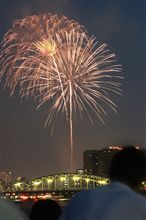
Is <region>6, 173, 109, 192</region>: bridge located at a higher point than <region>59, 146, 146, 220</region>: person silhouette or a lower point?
lower

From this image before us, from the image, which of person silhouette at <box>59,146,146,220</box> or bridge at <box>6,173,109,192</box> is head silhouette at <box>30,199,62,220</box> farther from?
bridge at <box>6,173,109,192</box>

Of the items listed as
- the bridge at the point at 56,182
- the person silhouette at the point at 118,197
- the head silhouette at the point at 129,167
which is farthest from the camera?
the bridge at the point at 56,182

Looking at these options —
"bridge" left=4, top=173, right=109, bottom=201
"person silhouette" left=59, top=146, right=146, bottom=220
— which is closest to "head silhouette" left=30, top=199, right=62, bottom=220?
"person silhouette" left=59, top=146, right=146, bottom=220

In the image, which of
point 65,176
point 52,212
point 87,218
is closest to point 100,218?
point 87,218

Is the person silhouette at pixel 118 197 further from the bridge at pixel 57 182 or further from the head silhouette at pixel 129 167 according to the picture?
the bridge at pixel 57 182

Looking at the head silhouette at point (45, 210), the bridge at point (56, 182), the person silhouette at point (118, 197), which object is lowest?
the bridge at point (56, 182)

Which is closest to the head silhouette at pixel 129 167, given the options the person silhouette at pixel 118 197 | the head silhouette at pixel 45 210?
the person silhouette at pixel 118 197

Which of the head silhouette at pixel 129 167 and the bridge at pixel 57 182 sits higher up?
the head silhouette at pixel 129 167

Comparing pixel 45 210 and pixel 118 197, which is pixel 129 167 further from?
pixel 45 210
